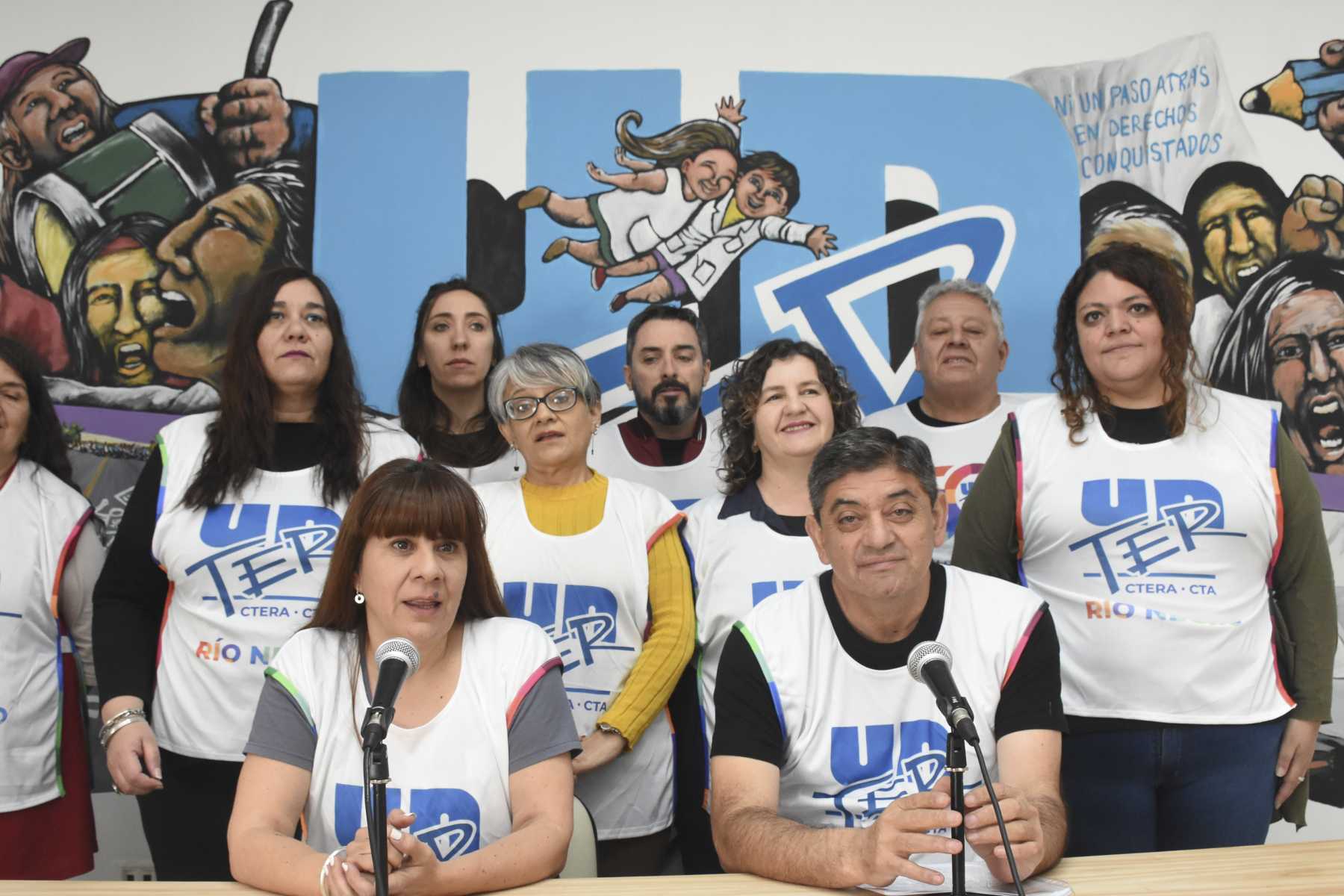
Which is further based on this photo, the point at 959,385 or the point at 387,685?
the point at 959,385

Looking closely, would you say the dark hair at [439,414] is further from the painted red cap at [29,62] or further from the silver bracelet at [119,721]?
the painted red cap at [29,62]

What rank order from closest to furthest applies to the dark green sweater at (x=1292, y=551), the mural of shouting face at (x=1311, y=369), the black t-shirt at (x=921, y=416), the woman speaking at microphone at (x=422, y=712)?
1. the woman speaking at microphone at (x=422, y=712)
2. the dark green sweater at (x=1292, y=551)
3. the black t-shirt at (x=921, y=416)
4. the mural of shouting face at (x=1311, y=369)

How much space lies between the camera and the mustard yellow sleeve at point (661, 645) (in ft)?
8.04

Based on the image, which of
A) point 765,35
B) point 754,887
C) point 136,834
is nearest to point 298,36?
point 765,35

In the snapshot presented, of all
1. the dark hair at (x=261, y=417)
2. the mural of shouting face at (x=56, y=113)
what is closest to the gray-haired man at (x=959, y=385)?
the dark hair at (x=261, y=417)

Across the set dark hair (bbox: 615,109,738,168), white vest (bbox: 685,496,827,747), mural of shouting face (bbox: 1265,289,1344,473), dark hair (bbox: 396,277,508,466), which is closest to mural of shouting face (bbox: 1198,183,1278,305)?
mural of shouting face (bbox: 1265,289,1344,473)

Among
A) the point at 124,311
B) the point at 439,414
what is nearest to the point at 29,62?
the point at 124,311

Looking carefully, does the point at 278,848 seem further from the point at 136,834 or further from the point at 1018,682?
the point at 136,834

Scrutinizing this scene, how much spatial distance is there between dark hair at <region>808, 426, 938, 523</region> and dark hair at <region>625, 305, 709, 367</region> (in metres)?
1.21

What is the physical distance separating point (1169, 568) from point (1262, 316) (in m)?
1.57

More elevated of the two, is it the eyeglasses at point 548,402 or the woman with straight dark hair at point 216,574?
the eyeglasses at point 548,402

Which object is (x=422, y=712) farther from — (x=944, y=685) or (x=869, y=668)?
(x=944, y=685)

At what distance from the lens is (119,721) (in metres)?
2.32

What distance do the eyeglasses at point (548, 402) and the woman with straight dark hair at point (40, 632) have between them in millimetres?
1025
